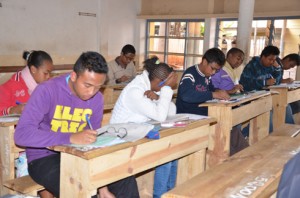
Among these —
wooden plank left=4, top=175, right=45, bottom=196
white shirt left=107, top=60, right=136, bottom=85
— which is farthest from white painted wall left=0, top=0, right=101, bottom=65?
wooden plank left=4, top=175, right=45, bottom=196

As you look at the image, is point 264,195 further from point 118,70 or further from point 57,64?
point 57,64

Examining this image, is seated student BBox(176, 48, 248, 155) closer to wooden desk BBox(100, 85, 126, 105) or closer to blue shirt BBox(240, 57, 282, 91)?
blue shirt BBox(240, 57, 282, 91)

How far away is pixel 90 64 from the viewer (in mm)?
1856

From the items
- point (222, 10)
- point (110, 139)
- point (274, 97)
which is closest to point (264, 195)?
point (110, 139)

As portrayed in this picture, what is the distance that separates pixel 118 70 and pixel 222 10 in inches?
140

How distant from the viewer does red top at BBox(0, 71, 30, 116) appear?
2623 millimetres

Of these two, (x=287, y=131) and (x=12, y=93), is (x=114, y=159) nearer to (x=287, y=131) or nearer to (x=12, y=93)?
(x=12, y=93)

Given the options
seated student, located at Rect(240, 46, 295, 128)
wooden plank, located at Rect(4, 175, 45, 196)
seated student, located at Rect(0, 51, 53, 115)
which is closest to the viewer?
wooden plank, located at Rect(4, 175, 45, 196)

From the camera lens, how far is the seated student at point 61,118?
5.89ft

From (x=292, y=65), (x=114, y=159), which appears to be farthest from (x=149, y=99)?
(x=292, y=65)

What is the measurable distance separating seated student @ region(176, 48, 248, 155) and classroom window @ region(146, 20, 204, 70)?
206 inches

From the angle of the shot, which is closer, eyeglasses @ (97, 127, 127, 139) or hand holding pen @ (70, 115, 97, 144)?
hand holding pen @ (70, 115, 97, 144)

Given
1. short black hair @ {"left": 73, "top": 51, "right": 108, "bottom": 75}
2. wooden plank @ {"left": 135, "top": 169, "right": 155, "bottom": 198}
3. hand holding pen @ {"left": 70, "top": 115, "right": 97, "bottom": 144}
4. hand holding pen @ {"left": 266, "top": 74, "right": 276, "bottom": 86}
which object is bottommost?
wooden plank @ {"left": 135, "top": 169, "right": 155, "bottom": 198}

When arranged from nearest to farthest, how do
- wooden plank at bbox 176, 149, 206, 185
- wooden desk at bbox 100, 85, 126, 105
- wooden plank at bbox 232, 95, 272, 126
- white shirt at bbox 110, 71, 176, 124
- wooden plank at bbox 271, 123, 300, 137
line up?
white shirt at bbox 110, 71, 176, 124, wooden plank at bbox 176, 149, 206, 185, wooden plank at bbox 271, 123, 300, 137, wooden plank at bbox 232, 95, 272, 126, wooden desk at bbox 100, 85, 126, 105
